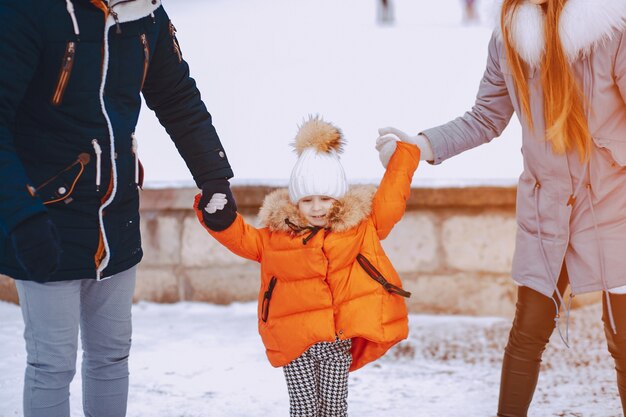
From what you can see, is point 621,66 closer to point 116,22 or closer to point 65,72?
point 116,22

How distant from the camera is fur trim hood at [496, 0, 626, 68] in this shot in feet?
7.55

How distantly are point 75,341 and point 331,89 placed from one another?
4523 mm

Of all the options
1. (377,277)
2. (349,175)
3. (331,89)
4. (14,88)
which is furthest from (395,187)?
(331,89)

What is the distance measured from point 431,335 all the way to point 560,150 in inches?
74.2

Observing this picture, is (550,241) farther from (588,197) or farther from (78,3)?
(78,3)

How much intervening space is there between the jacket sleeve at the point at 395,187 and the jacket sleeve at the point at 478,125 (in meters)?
0.18

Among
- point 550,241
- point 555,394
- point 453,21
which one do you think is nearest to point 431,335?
point 555,394

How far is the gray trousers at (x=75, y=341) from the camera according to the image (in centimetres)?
217

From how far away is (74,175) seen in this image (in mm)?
2139

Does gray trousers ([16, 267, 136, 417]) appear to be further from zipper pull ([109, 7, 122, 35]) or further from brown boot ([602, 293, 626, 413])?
brown boot ([602, 293, 626, 413])

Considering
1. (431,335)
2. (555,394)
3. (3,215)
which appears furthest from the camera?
(431,335)

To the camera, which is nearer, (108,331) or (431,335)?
(108,331)

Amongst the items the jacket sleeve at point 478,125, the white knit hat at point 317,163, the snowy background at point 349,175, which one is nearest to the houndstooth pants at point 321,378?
the white knit hat at point 317,163

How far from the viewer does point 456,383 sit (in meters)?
3.53
